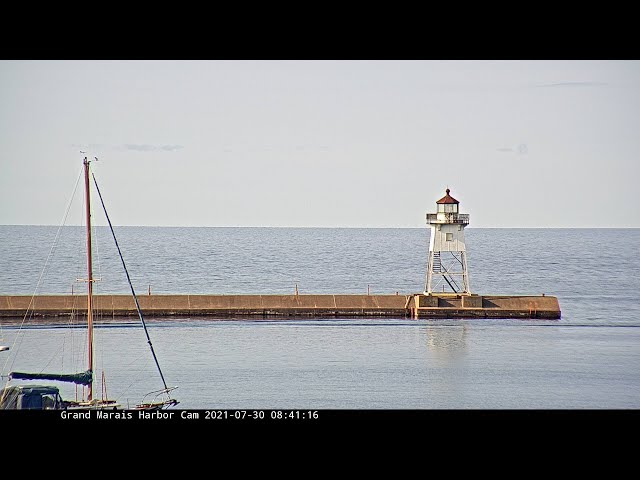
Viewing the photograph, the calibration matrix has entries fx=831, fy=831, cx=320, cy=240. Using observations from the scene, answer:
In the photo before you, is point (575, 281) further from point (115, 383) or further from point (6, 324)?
point (115, 383)

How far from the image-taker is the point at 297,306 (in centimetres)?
3609

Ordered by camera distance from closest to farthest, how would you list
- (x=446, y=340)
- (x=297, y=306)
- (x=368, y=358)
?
(x=368, y=358)
(x=446, y=340)
(x=297, y=306)

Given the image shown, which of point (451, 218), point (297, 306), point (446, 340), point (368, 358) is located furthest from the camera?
point (297, 306)

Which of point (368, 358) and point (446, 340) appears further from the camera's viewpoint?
point (446, 340)

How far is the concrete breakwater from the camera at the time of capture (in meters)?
35.8

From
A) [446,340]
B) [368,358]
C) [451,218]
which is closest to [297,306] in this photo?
[446,340]

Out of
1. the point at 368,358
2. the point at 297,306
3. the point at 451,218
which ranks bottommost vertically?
the point at 368,358

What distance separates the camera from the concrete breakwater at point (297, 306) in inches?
1409

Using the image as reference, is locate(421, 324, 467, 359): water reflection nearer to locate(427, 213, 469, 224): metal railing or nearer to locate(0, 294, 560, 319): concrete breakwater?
locate(0, 294, 560, 319): concrete breakwater

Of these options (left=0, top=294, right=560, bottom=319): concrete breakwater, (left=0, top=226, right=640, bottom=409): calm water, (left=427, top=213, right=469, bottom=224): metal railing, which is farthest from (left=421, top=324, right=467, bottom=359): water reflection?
(left=427, top=213, right=469, bottom=224): metal railing

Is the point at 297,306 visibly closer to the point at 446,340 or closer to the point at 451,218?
the point at 446,340

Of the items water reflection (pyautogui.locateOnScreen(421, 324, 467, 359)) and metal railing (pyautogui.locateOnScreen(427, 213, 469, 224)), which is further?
metal railing (pyautogui.locateOnScreen(427, 213, 469, 224))
